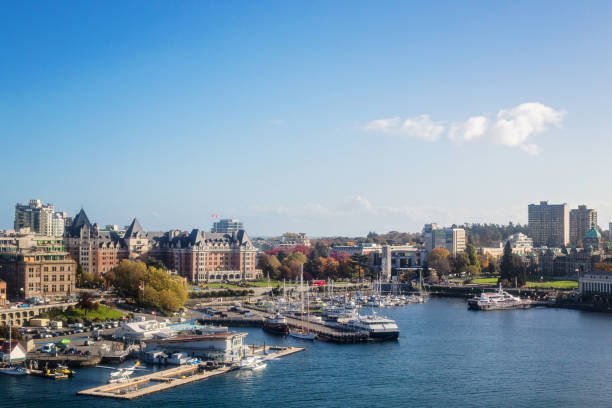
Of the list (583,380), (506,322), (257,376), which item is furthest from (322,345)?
(506,322)

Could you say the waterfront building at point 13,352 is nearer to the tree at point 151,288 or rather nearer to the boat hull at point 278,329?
the boat hull at point 278,329

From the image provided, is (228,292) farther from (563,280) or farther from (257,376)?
(563,280)

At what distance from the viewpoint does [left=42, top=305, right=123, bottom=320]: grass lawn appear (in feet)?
188

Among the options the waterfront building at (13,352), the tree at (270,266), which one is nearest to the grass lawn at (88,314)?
the waterfront building at (13,352)

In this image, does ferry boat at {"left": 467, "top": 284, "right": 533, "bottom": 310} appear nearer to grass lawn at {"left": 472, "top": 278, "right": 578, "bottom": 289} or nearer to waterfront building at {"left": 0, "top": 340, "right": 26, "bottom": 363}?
grass lawn at {"left": 472, "top": 278, "right": 578, "bottom": 289}

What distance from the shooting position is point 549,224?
19412 centimetres

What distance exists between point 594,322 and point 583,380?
29.9 meters

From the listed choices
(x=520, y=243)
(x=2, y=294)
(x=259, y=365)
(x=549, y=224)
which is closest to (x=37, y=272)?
(x=2, y=294)

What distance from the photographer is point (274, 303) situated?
80000mm

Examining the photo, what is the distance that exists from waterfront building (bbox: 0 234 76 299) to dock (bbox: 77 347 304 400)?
3013cm

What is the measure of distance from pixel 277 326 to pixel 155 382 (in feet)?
68.0

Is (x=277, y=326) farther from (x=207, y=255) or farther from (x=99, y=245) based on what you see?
(x=207, y=255)

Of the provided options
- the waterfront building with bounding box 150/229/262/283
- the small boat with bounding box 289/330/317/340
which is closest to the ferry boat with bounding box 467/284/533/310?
the small boat with bounding box 289/330/317/340

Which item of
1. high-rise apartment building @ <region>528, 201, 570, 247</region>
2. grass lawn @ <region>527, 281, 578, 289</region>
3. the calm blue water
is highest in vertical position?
high-rise apartment building @ <region>528, 201, 570, 247</region>
